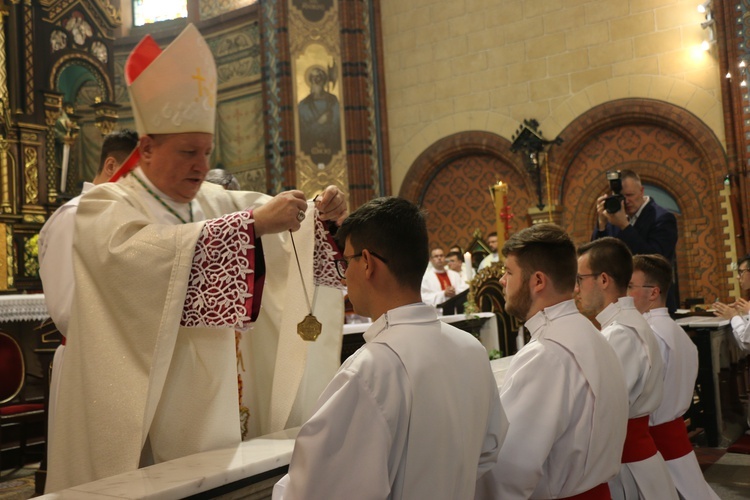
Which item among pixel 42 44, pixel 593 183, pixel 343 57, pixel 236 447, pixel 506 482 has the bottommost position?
pixel 506 482

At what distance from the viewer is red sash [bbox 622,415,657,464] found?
3002mm

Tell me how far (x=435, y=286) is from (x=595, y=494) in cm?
787

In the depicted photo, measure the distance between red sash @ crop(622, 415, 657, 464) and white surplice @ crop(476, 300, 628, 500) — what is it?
74cm

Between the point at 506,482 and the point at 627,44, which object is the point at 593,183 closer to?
the point at 627,44

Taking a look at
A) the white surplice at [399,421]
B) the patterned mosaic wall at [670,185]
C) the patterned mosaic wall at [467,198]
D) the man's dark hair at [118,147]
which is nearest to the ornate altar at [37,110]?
the man's dark hair at [118,147]

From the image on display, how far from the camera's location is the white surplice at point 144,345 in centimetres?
204

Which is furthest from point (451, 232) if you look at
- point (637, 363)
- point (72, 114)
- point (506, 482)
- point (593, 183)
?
point (506, 482)

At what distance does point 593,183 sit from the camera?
37.6ft

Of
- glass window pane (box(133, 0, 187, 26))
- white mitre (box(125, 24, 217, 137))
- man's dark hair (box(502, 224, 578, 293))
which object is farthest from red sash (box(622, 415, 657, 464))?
glass window pane (box(133, 0, 187, 26))

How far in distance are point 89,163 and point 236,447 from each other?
13.1m

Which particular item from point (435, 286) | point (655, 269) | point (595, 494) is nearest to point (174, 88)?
point (595, 494)

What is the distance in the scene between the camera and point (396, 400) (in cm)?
142

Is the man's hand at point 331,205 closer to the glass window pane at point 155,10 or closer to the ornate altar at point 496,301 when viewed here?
the ornate altar at point 496,301

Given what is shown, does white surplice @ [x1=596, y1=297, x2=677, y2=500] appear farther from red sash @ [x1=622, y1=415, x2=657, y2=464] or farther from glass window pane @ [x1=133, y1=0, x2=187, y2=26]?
glass window pane @ [x1=133, y1=0, x2=187, y2=26]
